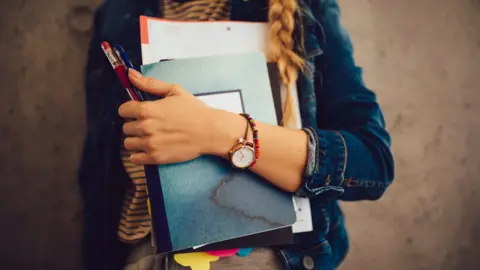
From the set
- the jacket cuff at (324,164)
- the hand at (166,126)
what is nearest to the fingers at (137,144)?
the hand at (166,126)

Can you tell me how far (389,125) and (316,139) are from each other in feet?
1.46

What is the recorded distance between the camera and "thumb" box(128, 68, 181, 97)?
404mm

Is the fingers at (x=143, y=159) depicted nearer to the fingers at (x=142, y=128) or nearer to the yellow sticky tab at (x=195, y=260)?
the fingers at (x=142, y=128)

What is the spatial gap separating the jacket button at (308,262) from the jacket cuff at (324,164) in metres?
0.11

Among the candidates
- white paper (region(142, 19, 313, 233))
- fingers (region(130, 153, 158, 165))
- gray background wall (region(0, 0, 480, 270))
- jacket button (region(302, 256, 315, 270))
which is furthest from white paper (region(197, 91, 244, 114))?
gray background wall (region(0, 0, 480, 270))

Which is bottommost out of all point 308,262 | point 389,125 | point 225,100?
point 308,262

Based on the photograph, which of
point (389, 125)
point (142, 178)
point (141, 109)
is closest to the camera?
point (141, 109)

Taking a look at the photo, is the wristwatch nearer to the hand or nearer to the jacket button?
the hand

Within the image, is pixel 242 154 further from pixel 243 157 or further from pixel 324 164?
pixel 324 164

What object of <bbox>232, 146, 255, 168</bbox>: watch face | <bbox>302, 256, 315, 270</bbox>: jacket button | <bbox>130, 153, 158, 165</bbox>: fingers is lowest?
<bbox>302, 256, 315, 270</bbox>: jacket button

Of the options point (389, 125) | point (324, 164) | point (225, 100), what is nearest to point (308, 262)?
point (324, 164)

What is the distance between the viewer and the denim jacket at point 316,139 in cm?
50

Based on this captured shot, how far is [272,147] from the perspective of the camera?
1.50ft

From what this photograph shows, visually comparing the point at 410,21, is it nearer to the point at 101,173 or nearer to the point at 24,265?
the point at 101,173
